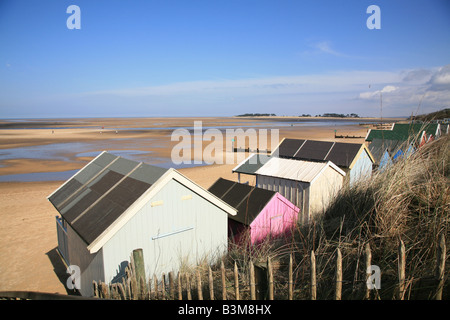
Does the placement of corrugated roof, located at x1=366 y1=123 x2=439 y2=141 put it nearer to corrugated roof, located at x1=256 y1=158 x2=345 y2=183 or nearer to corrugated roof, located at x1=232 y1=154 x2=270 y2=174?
corrugated roof, located at x1=256 y1=158 x2=345 y2=183

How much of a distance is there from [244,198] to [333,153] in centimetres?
687

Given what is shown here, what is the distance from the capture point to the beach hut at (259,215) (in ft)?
26.6

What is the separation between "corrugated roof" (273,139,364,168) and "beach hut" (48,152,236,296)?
7.91 m

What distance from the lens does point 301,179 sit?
1054cm

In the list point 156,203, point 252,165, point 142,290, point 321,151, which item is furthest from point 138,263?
point 321,151

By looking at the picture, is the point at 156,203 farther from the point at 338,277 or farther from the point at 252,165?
the point at 252,165

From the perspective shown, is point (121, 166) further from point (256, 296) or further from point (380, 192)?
point (380, 192)

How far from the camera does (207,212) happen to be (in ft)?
24.1

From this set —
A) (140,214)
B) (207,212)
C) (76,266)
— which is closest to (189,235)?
(207,212)

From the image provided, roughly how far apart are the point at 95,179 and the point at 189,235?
3.68 metres

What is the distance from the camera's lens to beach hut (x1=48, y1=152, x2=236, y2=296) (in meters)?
6.12

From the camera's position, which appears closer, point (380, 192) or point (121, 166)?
point (380, 192)
